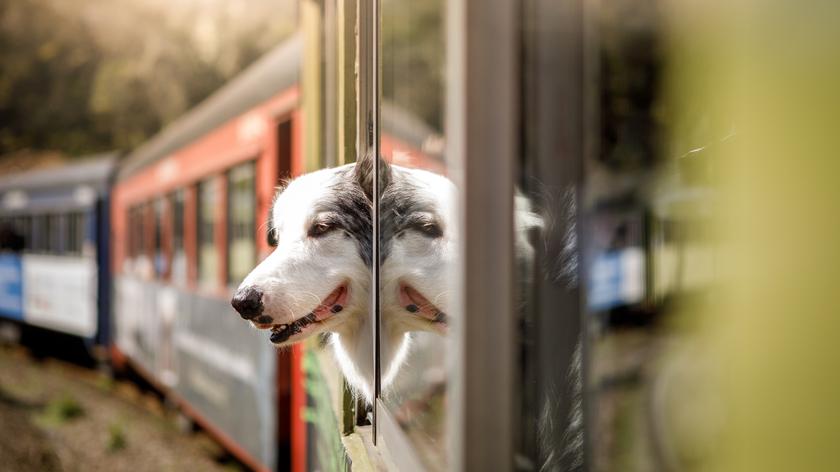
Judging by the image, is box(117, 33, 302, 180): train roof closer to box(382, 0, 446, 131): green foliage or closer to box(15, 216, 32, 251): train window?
box(382, 0, 446, 131): green foliage

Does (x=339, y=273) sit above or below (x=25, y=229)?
below

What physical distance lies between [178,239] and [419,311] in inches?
214

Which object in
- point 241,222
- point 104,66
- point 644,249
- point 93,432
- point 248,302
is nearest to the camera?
point 644,249

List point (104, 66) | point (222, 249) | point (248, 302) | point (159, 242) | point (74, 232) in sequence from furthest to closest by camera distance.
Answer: point (104, 66) → point (74, 232) → point (159, 242) → point (222, 249) → point (248, 302)

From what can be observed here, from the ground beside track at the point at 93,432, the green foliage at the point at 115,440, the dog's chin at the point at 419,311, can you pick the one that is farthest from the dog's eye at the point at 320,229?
the green foliage at the point at 115,440

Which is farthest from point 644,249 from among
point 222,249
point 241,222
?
point 222,249

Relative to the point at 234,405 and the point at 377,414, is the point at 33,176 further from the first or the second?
the point at 377,414

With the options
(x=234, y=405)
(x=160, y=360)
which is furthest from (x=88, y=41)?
(x=234, y=405)

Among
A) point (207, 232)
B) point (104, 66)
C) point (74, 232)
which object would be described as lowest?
point (207, 232)

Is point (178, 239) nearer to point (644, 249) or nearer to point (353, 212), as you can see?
point (353, 212)

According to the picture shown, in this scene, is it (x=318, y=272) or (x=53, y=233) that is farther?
(x=53, y=233)

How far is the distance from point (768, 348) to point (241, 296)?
1208mm

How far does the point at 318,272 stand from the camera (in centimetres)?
167

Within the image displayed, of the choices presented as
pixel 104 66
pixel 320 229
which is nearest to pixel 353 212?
pixel 320 229
